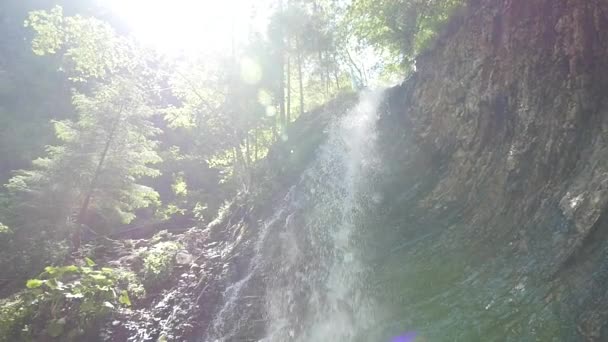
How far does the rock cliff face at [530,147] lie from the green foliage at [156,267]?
336 inches

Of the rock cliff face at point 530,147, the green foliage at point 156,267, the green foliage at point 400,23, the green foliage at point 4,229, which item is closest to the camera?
the rock cliff face at point 530,147

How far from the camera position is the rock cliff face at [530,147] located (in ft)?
19.5

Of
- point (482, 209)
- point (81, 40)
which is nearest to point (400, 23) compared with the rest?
point (482, 209)

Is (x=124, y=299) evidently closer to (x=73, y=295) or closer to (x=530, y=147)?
(x=73, y=295)

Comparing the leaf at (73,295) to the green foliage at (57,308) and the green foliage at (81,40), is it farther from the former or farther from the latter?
the green foliage at (81,40)

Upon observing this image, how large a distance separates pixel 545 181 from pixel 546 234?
1295 millimetres

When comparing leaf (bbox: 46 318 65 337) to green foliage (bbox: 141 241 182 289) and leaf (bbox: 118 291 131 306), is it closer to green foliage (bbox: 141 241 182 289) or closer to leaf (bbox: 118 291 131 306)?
leaf (bbox: 118 291 131 306)

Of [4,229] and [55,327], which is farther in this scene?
[4,229]

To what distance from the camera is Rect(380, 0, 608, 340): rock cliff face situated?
5.96 m

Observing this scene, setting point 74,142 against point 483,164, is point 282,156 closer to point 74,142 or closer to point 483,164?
point 74,142

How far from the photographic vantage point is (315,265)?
12094mm

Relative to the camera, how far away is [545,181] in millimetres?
7551

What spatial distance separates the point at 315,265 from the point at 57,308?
23.2 feet

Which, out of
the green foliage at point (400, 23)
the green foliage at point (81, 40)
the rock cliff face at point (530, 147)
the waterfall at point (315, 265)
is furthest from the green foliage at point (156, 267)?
the green foliage at point (400, 23)
